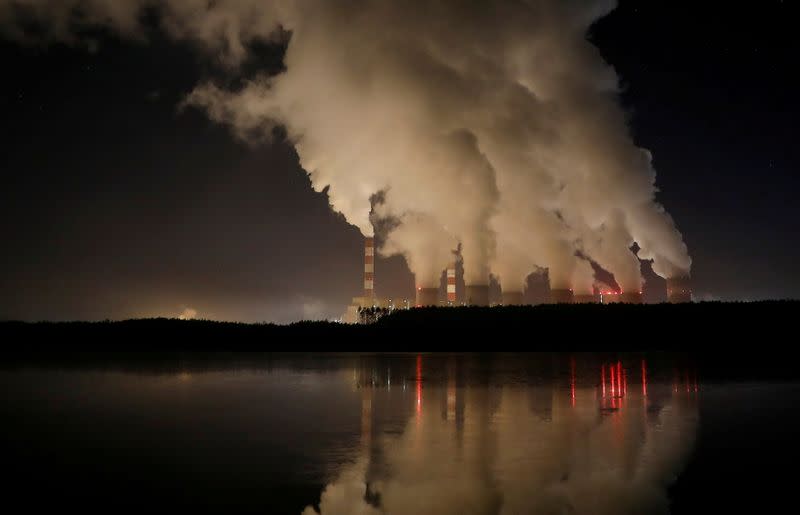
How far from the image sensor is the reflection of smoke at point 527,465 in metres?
4.57

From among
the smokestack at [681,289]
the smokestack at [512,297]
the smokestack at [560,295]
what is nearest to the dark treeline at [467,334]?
the smokestack at [681,289]

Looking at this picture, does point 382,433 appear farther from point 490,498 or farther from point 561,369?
point 561,369

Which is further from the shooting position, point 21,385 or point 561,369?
point 561,369

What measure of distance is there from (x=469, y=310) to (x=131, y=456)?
41461mm

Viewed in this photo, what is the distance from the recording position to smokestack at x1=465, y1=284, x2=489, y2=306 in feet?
197

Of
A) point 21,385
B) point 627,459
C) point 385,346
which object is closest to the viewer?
point 627,459

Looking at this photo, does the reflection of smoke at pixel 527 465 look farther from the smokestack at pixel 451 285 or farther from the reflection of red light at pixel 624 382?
the smokestack at pixel 451 285

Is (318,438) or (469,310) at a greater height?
(469,310)

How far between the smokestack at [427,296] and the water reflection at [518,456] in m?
52.2

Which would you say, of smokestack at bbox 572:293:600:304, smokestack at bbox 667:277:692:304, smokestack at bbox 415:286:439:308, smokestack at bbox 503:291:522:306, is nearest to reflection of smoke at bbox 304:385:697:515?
smokestack at bbox 667:277:692:304

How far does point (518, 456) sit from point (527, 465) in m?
0.37

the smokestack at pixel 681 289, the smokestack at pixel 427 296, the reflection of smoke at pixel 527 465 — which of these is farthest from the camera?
the smokestack at pixel 427 296

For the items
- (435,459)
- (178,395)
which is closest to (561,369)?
(178,395)

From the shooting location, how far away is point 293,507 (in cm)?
443
